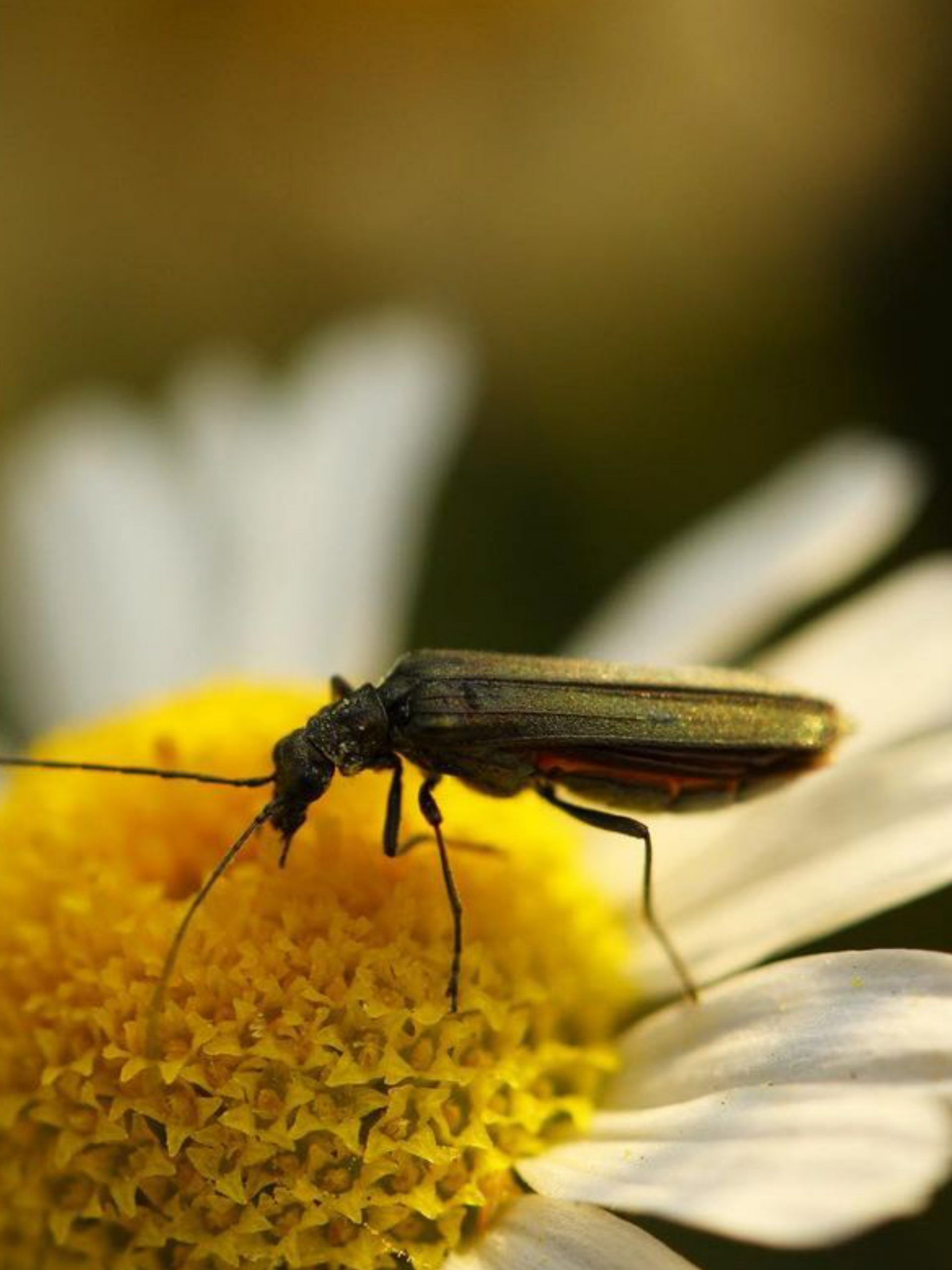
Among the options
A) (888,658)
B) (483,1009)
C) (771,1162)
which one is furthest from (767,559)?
(771,1162)

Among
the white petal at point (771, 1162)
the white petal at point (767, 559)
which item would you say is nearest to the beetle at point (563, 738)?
the white petal at point (771, 1162)

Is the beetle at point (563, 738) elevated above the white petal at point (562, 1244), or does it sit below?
above

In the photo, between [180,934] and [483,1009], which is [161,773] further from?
[483,1009]

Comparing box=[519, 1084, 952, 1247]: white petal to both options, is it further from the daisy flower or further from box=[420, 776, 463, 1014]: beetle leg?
box=[420, 776, 463, 1014]: beetle leg

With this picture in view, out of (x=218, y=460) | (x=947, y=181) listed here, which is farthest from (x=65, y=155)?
(x=947, y=181)

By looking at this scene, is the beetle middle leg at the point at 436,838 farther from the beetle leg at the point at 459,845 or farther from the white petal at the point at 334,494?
the white petal at the point at 334,494
